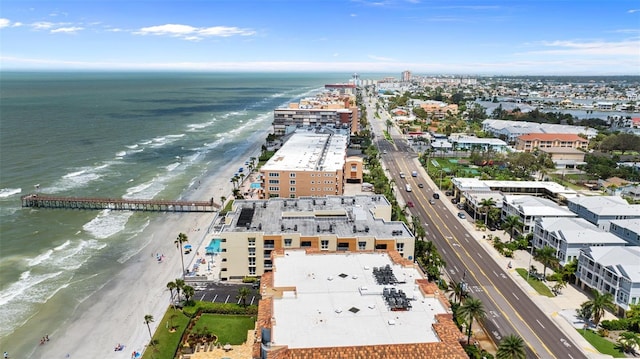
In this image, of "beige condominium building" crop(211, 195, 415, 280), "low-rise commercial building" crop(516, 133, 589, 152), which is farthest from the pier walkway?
"low-rise commercial building" crop(516, 133, 589, 152)

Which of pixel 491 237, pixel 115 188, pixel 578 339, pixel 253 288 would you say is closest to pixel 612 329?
pixel 578 339

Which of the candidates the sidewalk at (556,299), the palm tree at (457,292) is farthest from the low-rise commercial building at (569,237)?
the palm tree at (457,292)

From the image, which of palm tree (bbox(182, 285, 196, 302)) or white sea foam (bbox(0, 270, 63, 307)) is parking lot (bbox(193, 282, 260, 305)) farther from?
white sea foam (bbox(0, 270, 63, 307))

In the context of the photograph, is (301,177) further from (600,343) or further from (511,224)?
(600,343)

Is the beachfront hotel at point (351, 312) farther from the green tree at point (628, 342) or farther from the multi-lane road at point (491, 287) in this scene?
the green tree at point (628, 342)

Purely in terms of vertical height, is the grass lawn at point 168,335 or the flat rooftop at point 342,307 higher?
the flat rooftop at point 342,307

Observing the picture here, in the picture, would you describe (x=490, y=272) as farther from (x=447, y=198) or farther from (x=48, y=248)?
(x=48, y=248)

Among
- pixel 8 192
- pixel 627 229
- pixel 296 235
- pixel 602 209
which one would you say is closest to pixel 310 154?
pixel 296 235
